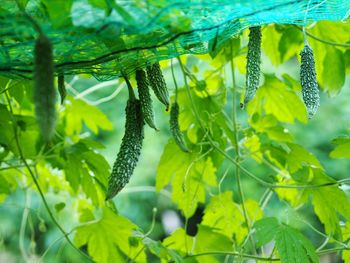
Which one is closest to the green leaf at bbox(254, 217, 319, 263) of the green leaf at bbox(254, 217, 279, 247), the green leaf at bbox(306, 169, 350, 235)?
the green leaf at bbox(254, 217, 279, 247)

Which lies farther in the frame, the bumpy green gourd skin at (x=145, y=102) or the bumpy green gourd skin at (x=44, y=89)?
the bumpy green gourd skin at (x=145, y=102)

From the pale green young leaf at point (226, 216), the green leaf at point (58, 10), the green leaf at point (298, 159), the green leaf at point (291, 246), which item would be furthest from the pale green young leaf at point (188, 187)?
the green leaf at point (58, 10)

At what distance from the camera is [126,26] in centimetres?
79

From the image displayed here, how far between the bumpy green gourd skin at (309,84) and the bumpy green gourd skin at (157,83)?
0.23m

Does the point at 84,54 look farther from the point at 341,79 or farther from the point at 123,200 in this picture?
the point at 123,200

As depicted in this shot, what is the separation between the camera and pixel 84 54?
956mm

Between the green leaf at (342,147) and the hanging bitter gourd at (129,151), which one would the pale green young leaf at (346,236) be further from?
the hanging bitter gourd at (129,151)

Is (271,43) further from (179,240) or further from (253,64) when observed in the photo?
(253,64)

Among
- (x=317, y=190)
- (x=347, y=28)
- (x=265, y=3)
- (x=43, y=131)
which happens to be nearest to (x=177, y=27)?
(x=265, y=3)

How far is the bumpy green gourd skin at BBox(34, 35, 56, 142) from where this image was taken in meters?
0.71

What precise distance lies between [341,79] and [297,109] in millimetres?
158

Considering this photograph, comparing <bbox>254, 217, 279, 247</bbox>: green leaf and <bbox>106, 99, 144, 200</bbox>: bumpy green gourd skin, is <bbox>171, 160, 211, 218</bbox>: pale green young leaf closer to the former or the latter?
<bbox>254, 217, 279, 247</bbox>: green leaf

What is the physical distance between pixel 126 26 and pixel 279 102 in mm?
1128

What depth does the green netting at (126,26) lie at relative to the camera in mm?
769
